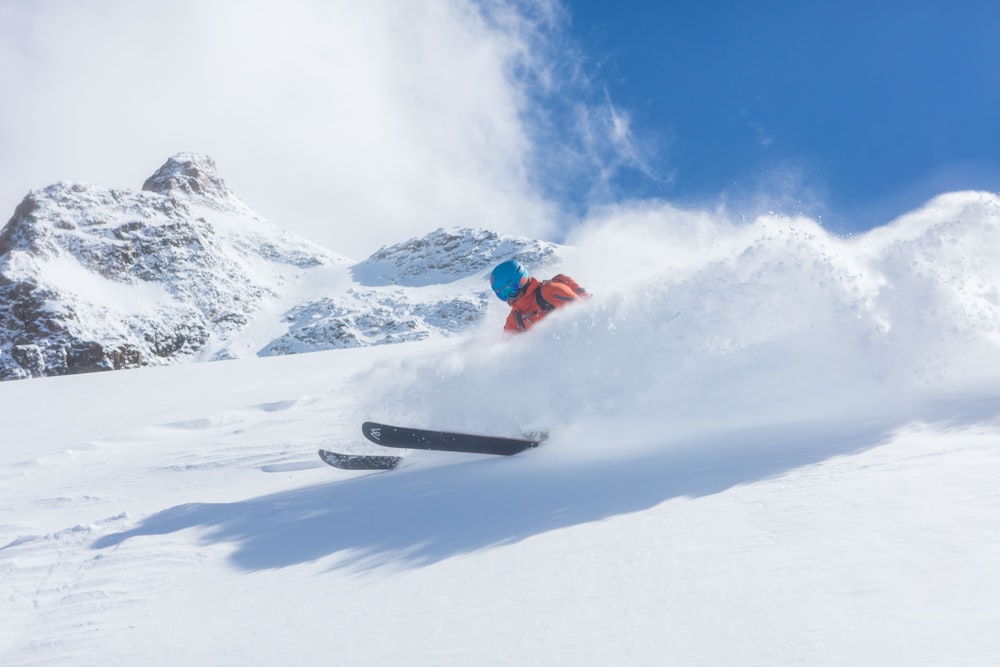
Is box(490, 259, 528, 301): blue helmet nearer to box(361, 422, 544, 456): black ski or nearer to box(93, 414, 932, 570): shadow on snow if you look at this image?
box(361, 422, 544, 456): black ski

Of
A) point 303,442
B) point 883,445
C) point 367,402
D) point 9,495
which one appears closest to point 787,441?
point 883,445

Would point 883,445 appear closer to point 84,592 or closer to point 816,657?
point 816,657

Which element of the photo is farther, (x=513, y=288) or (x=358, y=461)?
(x=513, y=288)

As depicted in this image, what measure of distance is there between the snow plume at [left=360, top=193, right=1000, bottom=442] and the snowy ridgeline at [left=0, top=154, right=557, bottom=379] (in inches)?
4004

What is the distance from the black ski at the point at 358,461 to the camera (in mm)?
5070

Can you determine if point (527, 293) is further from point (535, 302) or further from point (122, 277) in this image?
point (122, 277)

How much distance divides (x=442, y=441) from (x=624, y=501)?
6.74 ft

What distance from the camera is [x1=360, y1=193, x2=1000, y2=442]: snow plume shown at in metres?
4.57

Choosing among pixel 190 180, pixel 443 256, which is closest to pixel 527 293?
pixel 443 256

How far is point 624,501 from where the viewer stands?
3275 millimetres

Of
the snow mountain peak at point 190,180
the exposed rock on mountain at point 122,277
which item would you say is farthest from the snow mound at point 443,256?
the snow mountain peak at point 190,180

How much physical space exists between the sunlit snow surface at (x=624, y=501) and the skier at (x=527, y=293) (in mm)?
637

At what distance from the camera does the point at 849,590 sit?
1979mm

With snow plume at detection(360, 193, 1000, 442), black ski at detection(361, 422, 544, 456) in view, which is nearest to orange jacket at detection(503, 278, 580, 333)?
snow plume at detection(360, 193, 1000, 442)
